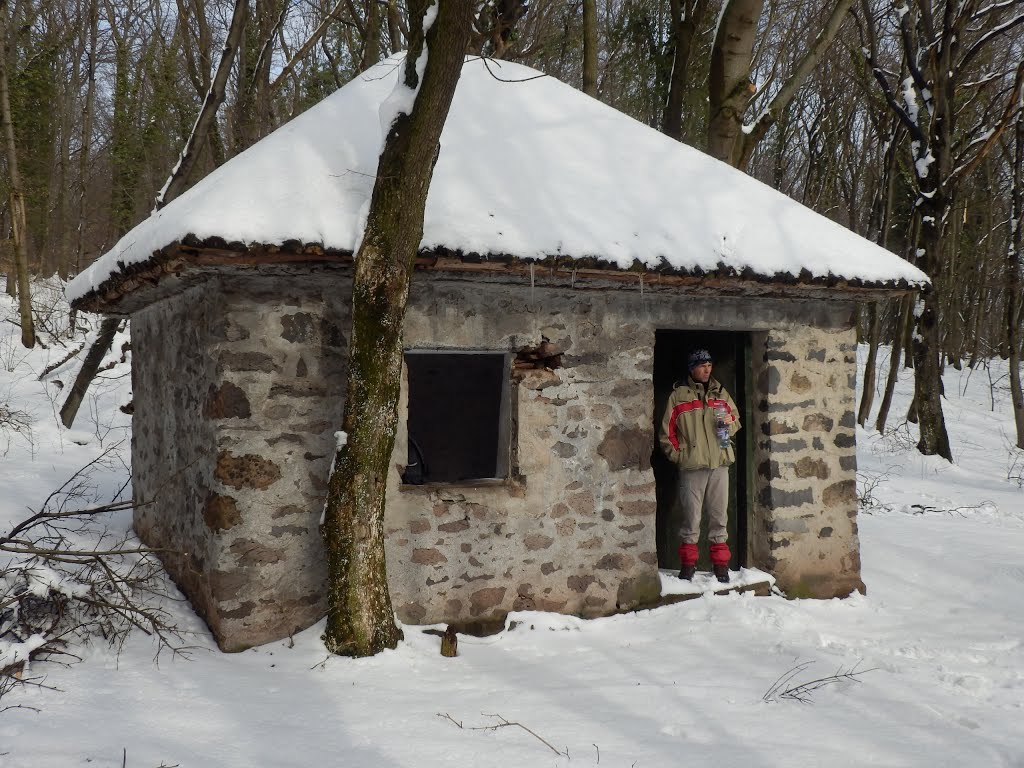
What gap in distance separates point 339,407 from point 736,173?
353cm

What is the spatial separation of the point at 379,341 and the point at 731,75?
19.5 feet

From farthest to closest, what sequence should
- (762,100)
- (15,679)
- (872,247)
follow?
1. (762,100)
2. (872,247)
3. (15,679)

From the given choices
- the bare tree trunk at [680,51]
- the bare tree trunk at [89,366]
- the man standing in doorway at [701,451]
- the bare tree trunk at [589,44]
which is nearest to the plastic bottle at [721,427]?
the man standing in doorway at [701,451]

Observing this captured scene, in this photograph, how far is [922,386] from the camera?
10.4 meters

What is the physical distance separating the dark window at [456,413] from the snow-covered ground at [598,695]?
3.60 metres

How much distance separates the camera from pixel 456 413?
8.10 m

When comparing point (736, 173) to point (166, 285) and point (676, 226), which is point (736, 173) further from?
point (166, 285)

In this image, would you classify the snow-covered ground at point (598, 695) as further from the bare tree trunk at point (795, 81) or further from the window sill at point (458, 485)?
the bare tree trunk at point (795, 81)

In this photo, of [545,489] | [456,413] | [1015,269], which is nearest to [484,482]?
[545,489]

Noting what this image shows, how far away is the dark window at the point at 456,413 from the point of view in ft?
25.8

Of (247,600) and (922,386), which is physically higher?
(922,386)

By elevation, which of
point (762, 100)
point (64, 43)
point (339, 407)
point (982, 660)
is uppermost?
point (64, 43)

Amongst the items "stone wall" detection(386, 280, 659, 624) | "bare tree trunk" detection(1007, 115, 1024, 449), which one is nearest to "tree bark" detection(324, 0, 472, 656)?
"stone wall" detection(386, 280, 659, 624)

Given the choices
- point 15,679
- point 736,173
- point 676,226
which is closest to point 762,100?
point 736,173
